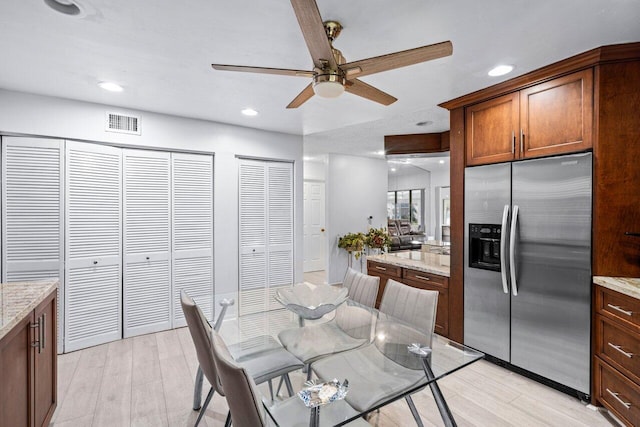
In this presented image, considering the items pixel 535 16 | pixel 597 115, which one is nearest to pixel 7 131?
pixel 535 16

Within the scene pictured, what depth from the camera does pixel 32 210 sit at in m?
3.00

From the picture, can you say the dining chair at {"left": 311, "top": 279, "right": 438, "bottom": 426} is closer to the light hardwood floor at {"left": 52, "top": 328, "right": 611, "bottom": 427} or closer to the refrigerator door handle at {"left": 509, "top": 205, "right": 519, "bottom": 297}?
the light hardwood floor at {"left": 52, "top": 328, "right": 611, "bottom": 427}

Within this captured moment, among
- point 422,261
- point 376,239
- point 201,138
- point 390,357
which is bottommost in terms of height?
point 390,357

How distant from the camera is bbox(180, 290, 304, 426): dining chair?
1.69m

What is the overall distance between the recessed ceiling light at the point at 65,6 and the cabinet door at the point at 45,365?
1615 mm

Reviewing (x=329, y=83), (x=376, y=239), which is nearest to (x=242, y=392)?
(x=329, y=83)

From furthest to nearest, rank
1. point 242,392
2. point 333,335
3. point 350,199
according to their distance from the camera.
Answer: point 350,199
point 333,335
point 242,392

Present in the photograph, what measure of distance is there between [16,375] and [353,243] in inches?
192

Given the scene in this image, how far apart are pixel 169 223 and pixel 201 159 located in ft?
2.76

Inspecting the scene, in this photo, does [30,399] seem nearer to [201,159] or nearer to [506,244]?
[201,159]

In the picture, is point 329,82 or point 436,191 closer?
point 329,82

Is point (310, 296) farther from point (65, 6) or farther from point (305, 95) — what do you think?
point (65, 6)

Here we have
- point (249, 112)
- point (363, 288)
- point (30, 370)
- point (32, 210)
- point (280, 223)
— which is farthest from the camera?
point (280, 223)

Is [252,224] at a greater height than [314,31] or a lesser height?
lesser
